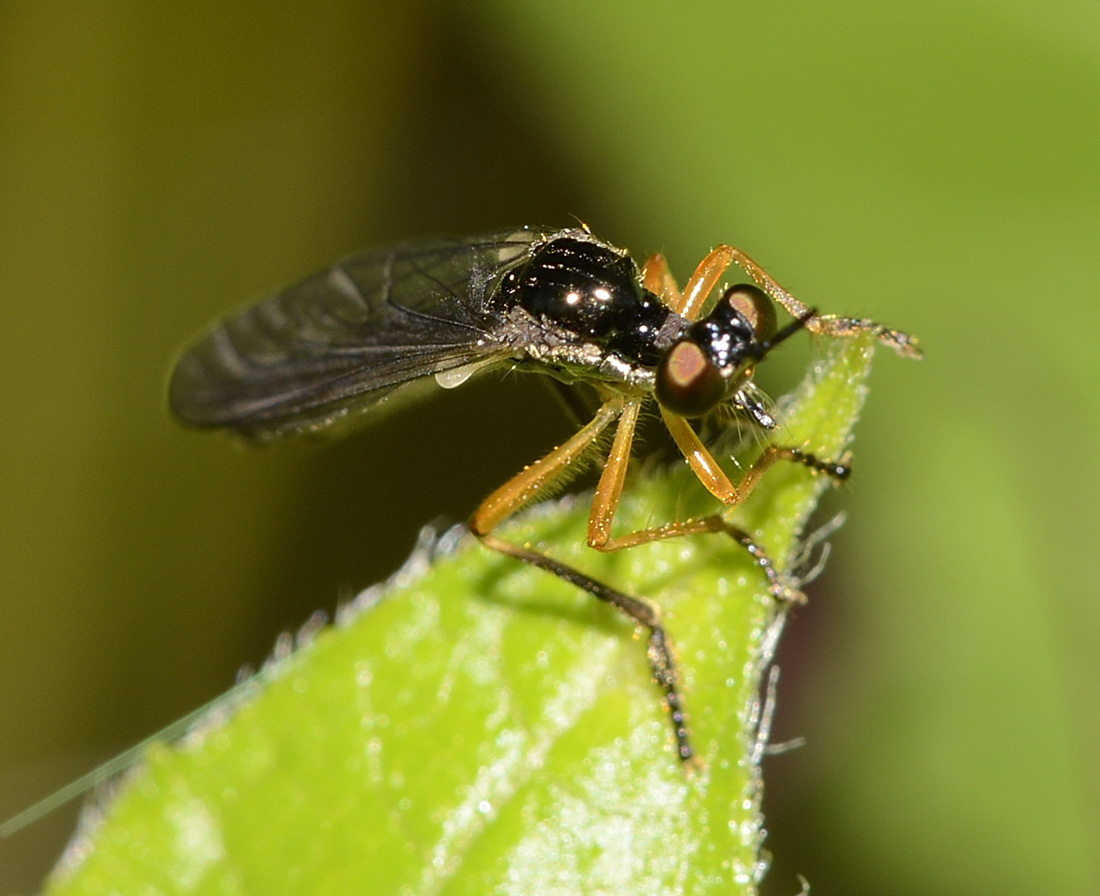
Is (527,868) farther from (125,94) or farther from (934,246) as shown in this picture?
(125,94)

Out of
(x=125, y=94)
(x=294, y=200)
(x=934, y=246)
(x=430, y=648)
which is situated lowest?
(x=430, y=648)

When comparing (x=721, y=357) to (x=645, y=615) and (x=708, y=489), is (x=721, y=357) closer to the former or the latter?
(x=708, y=489)

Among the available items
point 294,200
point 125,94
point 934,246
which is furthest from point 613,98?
point 125,94

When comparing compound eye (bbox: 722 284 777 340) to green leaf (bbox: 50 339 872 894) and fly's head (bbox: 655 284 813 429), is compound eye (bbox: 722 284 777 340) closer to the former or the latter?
fly's head (bbox: 655 284 813 429)

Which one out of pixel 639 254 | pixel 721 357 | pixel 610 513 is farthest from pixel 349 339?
pixel 721 357

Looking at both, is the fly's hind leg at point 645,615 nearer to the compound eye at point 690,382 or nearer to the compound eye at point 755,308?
the compound eye at point 690,382

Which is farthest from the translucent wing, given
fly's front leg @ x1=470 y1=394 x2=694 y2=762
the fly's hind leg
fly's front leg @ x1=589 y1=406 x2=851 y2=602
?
the fly's hind leg

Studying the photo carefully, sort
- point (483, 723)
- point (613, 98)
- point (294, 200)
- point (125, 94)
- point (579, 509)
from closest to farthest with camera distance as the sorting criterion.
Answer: point (483, 723), point (579, 509), point (613, 98), point (125, 94), point (294, 200)
